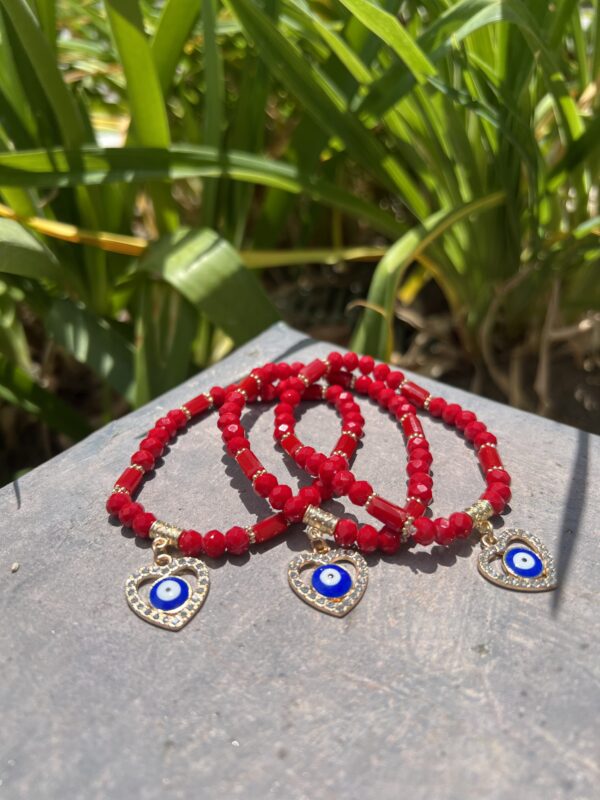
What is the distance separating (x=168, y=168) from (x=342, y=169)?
46cm

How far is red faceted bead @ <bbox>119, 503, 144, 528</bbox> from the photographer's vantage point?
71 cm

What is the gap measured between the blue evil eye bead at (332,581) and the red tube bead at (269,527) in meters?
0.06

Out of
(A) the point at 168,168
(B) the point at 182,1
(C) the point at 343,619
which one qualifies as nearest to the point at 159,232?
(A) the point at 168,168

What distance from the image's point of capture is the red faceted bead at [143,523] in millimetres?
700

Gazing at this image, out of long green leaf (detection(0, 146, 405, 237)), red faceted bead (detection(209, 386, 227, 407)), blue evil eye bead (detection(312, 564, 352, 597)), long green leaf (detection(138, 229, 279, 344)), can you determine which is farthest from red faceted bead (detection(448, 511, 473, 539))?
long green leaf (detection(0, 146, 405, 237))

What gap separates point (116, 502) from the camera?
0.72m

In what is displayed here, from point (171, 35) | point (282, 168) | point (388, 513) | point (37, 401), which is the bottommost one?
point (37, 401)

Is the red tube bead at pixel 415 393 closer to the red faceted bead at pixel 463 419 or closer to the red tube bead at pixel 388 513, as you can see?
the red faceted bead at pixel 463 419

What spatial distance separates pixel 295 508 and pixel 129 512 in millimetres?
158

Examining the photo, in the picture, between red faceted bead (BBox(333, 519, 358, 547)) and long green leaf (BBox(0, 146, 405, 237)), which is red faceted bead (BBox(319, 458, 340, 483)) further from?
long green leaf (BBox(0, 146, 405, 237))

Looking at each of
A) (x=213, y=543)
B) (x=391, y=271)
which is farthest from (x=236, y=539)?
(x=391, y=271)

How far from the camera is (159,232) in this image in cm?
118

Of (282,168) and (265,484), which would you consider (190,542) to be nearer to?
(265,484)

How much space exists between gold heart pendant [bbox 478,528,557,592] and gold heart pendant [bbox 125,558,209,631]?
0.26m
